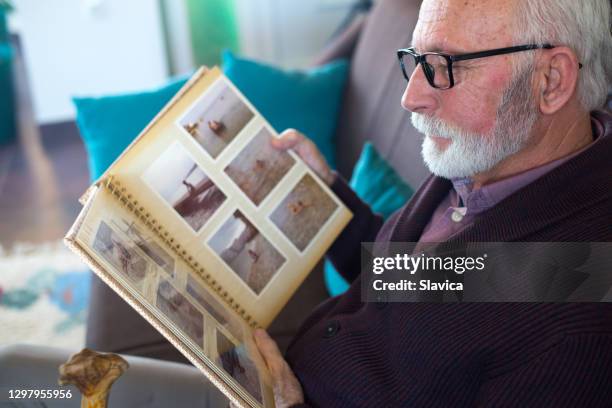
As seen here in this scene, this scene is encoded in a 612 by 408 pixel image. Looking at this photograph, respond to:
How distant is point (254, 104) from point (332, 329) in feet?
3.33

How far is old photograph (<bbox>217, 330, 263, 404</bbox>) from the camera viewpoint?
36.4 inches

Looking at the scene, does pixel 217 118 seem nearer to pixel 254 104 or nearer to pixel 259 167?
pixel 259 167

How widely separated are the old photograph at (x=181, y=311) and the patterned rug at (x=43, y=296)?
129 centimetres

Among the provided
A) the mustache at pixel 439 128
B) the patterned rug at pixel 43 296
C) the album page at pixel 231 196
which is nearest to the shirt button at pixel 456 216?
the mustache at pixel 439 128

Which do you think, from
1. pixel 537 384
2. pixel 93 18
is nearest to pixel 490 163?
pixel 537 384

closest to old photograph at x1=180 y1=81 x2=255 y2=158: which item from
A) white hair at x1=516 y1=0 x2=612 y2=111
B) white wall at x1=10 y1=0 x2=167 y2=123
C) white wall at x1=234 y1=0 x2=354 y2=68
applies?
white hair at x1=516 y1=0 x2=612 y2=111

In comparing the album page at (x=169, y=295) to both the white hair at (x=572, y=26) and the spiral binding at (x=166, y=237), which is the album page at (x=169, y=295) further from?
the white hair at (x=572, y=26)

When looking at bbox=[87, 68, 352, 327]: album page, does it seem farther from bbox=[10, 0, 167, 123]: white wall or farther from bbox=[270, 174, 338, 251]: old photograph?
bbox=[10, 0, 167, 123]: white wall

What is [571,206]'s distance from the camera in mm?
873

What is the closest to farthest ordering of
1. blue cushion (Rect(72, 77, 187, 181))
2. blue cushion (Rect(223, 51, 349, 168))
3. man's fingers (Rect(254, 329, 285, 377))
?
1. man's fingers (Rect(254, 329, 285, 377))
2. blue cushion (Rect(72, 77, 187, 181))
3. blue cushion (Rect(223, 51, 349, 168))

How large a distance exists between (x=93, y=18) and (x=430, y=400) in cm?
348

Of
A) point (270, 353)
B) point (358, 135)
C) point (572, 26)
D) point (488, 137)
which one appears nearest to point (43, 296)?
point (358, 135)

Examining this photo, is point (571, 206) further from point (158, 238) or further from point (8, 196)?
point (8, 196)

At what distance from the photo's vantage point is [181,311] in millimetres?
920
